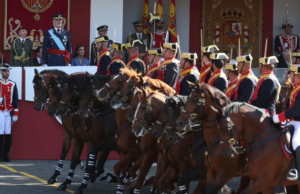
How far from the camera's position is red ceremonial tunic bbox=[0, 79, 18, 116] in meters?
14.4

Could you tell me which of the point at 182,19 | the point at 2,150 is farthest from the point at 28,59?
the point at 182,19

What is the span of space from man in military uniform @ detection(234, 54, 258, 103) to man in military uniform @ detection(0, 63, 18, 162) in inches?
253

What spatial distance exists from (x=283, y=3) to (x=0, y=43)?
319 inches

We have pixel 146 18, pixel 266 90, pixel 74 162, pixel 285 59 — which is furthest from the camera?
pixel 146 18

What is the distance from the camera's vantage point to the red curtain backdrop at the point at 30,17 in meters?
16.8

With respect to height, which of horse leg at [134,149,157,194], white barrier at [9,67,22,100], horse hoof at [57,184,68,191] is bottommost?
horse hoof at [57,184,68,191]

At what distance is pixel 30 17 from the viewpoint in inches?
672

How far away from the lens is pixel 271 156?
7.81 m

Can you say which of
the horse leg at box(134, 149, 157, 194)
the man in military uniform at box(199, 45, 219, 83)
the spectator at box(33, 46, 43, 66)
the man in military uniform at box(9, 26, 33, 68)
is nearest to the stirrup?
the horse leg at box(134, 149, 157, 194)

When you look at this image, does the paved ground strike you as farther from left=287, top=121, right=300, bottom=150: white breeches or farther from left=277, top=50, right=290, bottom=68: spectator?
left=277, top=50, right=290, bottom=68: spectator

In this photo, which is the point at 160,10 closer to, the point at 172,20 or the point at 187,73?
the point at 172,20

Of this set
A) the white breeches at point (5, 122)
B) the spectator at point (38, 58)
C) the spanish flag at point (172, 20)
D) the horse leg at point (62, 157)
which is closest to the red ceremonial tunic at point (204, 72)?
the horse leg at point (62, 157)

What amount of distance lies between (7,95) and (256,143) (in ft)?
25.9

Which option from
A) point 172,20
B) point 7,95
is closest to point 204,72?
point 7,95
